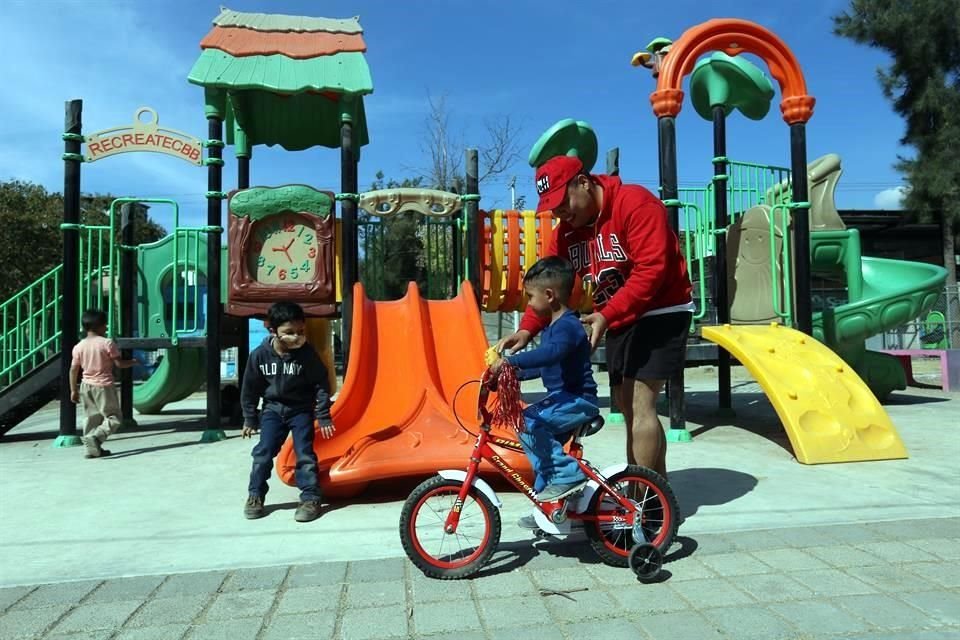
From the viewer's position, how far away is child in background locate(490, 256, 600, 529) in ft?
9.78

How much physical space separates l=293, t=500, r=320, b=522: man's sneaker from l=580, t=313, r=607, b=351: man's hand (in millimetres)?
2159

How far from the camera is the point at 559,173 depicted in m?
3.28

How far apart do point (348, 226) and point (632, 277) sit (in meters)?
4.95

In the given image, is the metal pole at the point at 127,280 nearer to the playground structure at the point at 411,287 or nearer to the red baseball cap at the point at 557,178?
the playground structure at the point at 411,287

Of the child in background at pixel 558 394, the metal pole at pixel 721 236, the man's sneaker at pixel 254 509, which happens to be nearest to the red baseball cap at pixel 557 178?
the child in background at pixel 558 394

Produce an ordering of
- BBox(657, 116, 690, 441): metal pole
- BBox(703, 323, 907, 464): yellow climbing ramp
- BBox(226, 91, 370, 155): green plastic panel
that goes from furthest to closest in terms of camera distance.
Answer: BBox(226, 91, 370, 155): green plastic panel < BBox(657, 116, 690, 441): metal pole < BBox(703, 323, 907, 464): yellow climbing ramp

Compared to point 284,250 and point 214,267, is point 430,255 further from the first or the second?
point 214,267

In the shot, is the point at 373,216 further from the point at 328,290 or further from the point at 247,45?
the point at 247,45

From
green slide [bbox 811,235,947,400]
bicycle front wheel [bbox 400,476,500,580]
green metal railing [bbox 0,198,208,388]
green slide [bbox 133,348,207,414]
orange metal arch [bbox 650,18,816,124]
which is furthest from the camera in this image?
green slide [bbox 133,348,207,414]

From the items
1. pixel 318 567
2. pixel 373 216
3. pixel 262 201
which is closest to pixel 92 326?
pixel 262 201

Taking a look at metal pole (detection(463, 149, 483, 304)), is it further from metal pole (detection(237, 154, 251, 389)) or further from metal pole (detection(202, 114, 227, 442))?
metal pole (detection(237, 154, 251, 389))

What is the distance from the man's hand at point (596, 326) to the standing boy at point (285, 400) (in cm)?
199

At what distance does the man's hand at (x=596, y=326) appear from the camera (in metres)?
2.85

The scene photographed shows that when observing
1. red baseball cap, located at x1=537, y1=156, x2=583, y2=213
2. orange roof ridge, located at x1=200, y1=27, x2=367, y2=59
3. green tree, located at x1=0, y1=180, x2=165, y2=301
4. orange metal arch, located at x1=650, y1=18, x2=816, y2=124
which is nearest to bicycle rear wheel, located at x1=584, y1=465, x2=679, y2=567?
red baseball cap, located at x1=537, y1=156, x2=583, y2=213
